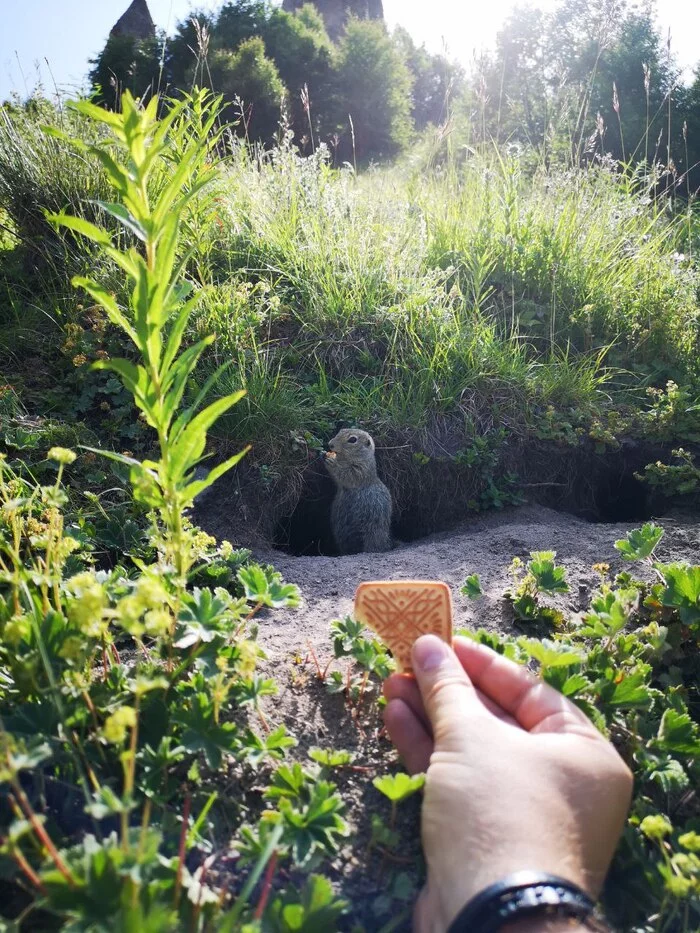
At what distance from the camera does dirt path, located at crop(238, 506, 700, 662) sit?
90.0 inches

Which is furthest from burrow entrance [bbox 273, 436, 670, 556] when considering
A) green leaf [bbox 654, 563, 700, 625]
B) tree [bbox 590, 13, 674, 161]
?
tree [bbox 590, 13, 674, 161]

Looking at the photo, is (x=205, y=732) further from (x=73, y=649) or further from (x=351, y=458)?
(x=351, y=458)

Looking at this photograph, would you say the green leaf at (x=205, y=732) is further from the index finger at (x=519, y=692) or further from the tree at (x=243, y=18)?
the tree at (x=243, y=18)

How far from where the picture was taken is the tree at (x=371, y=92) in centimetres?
1409

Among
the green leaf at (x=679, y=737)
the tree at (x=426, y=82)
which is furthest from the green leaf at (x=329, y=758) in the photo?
the tree at (x=426, y=82)

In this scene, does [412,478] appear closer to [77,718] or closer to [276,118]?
[77,718]

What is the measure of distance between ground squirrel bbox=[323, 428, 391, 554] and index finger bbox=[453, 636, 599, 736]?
6.26 feet

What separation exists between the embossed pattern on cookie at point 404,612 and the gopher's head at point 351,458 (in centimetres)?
183

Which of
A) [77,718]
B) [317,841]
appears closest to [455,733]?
[317,841]

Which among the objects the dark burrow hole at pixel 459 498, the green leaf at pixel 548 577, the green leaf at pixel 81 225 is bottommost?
the dark burrow hole at pixel 459 498

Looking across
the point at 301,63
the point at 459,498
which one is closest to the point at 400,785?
the point at 459,498

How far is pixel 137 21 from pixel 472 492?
48.9 feet

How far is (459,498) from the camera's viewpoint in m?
3.94

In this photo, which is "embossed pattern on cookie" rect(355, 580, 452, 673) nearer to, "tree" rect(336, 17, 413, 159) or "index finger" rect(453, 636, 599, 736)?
"index finger" rect(453, 636, 599, 736)
